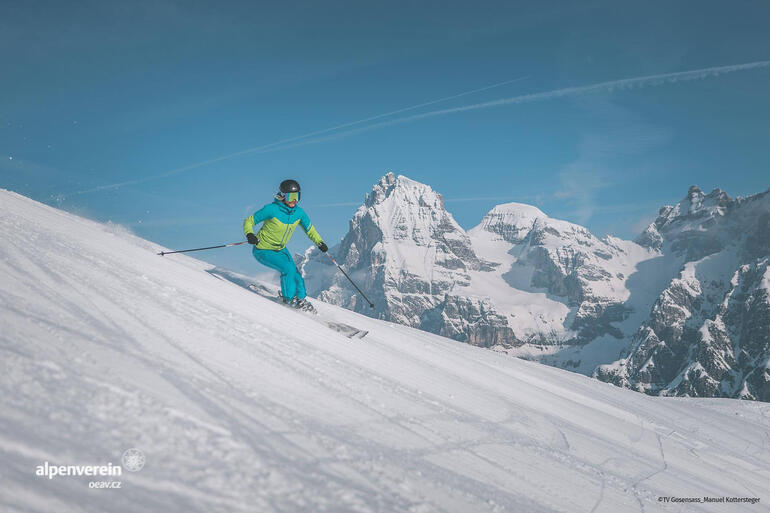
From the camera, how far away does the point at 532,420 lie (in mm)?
5676

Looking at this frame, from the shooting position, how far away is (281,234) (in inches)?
364

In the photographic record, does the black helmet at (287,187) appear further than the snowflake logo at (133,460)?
Yes

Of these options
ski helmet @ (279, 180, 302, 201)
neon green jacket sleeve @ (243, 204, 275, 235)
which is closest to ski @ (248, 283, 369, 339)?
neon green jacket sleeve @ (243, 204, 275, 235)

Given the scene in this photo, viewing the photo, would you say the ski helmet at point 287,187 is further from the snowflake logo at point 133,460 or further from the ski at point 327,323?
the snowflake logo at point 133,460

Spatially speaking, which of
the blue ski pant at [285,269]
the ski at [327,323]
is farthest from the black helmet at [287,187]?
the ski at [327,323]

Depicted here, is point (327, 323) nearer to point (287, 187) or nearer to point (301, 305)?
point (301, 305)

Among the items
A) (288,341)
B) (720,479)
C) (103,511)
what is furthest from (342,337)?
(720,479)

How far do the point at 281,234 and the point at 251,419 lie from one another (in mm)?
6557

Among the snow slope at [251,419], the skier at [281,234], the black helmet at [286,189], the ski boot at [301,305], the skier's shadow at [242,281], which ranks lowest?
the snow slope at [251,419]

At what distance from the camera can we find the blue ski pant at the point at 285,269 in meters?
8.93

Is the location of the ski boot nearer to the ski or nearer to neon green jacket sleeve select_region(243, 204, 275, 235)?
the ski

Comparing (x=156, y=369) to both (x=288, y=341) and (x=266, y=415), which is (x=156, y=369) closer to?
(x=266, y=415)

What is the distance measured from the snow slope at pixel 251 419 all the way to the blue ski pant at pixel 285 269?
1.42 m

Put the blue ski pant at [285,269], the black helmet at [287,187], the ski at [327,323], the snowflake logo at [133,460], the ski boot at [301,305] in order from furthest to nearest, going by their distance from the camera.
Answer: the black helmet at [287,187] → the blue ski pant at [285,269] → the ski boot at [301,305] → the ski at [327,323] → the snowflake logo at [133,460]
